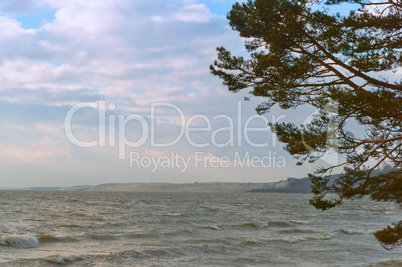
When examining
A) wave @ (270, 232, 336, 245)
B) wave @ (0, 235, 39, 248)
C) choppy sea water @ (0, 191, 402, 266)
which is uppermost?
wave @ (0, 235, 39, 248)

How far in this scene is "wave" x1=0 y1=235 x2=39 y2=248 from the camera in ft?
71.8

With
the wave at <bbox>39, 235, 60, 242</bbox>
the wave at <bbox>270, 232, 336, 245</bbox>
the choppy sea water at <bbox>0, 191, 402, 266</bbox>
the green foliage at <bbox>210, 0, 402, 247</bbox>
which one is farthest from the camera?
the wave at <bbox>270, 232, 336, 245</bbox>

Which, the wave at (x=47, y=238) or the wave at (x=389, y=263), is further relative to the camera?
the wave at (x=47, y=238)

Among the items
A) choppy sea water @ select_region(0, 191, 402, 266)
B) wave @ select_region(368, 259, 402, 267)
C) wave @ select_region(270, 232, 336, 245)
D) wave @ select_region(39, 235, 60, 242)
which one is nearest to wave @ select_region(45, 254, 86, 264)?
choppy sea water @ select_region(0, 191, 402, 266)

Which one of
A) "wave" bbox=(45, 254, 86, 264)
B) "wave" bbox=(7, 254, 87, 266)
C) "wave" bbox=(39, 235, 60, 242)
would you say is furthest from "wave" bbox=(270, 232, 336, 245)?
"wave" bbox=(7, 254, 87, 266)

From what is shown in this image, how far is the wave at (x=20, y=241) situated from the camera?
2188cm

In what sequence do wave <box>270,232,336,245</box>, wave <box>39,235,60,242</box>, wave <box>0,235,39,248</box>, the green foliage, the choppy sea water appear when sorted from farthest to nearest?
wave <box>270,232,336,245</box>
wave <box>39,235,60,242</box>
wave <box>0,235,39,248</box>
the choppy sea water
the green foliage

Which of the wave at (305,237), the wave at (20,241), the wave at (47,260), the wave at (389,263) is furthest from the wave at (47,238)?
the wave at (389,263)

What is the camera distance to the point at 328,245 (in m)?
24.1

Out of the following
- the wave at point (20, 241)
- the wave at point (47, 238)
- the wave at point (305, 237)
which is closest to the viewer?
the wave at point (20, 241)

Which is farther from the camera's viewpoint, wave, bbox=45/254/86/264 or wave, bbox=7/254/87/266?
wave, bbox=45/254/86/264

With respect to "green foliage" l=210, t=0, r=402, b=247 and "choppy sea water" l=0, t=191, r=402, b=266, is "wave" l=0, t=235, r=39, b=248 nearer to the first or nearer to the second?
"choppy sea water" l=0, t=191, r=402, b=266

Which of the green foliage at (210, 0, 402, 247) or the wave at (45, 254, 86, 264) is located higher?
the green foliage at (210, 0, 402, 247)

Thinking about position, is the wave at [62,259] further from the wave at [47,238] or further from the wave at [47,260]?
the wave at [47,238]
